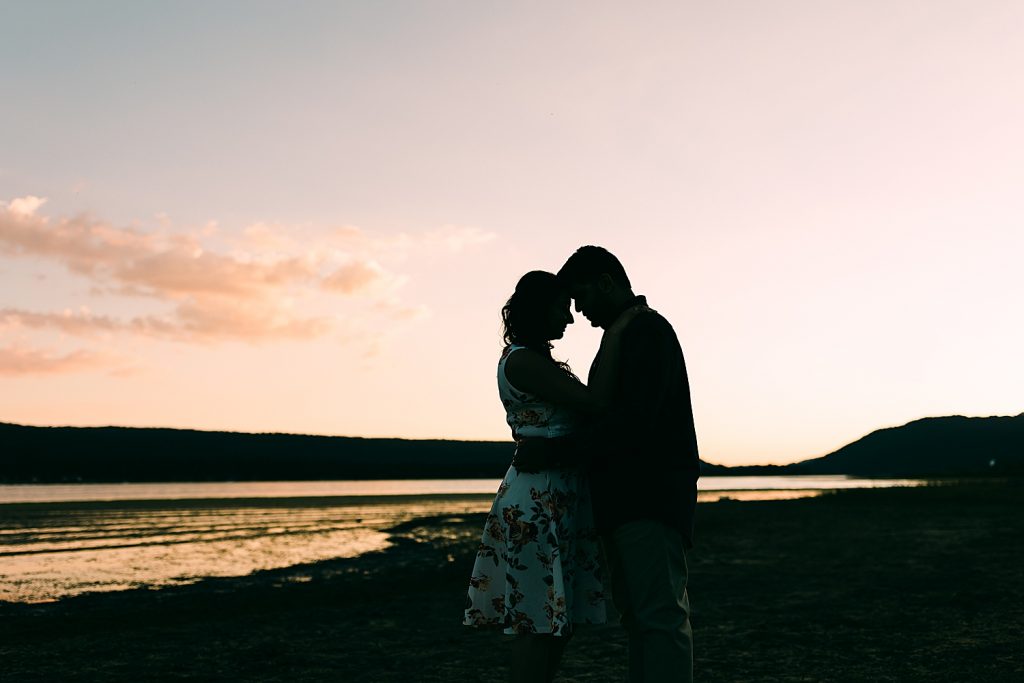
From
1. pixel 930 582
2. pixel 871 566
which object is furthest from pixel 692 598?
pixel 871 566

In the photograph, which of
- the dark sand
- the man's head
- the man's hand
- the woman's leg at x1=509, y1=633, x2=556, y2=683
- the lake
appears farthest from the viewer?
the lake

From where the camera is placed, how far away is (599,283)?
4.28 meters

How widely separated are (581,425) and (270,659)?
4.69m

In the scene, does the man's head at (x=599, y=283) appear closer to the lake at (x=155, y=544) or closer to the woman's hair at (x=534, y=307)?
the woman's hair at (x=534, y=307)

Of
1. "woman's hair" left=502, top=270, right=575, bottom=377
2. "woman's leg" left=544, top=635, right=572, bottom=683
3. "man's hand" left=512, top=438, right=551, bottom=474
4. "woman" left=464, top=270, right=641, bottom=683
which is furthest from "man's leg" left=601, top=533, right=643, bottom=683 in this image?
"woman's hair" left=502, top=270, right=575, bottom=377

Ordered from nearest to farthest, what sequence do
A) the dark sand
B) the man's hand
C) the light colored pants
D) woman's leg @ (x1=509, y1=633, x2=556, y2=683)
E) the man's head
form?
1. the light colored pants
2. woman's leg @ (x1=509, y1=633, x2=556, y2=683)
3. the man's hand
4. the man's head
5. the dark sand

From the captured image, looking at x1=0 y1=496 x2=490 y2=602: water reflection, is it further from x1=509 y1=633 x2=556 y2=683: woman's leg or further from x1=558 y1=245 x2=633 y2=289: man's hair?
x1=558 y1=245 x2=633 y2=289: man's hair

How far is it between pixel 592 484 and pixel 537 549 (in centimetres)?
40

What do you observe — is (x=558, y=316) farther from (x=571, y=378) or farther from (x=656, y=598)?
(x=656, y=598)

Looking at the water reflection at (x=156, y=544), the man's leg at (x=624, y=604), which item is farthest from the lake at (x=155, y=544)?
the man's leg at (x=624, y=604)

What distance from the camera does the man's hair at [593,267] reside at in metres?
4.29

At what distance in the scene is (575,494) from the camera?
14.2 ft

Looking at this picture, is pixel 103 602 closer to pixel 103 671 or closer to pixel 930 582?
pixel 103 671

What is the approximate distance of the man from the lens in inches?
154
